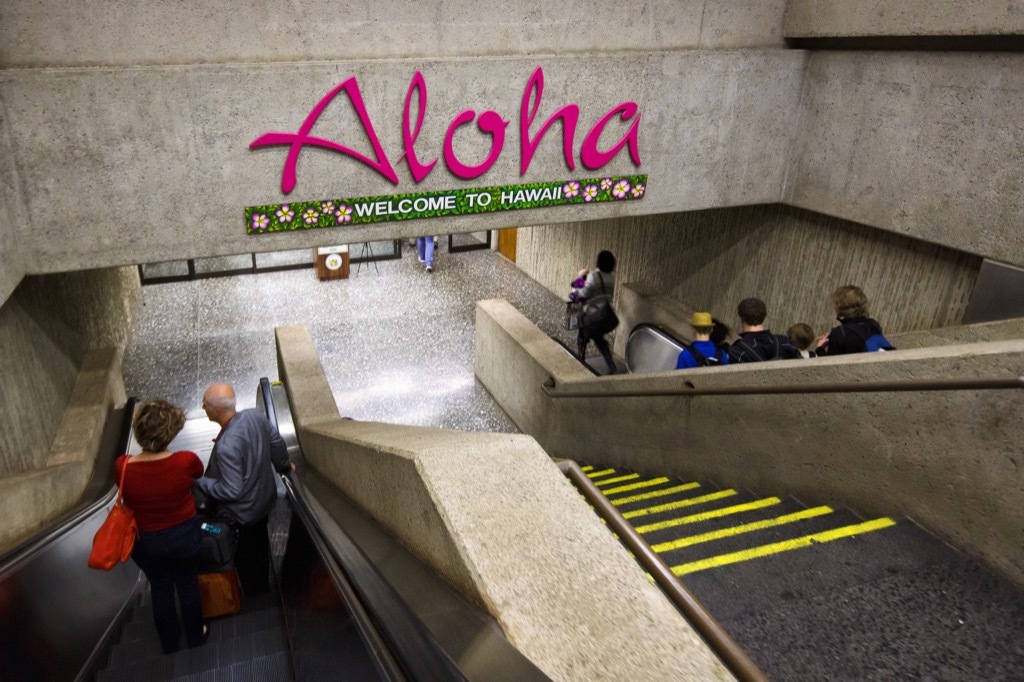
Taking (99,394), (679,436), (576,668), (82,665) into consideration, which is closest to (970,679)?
(576,668)

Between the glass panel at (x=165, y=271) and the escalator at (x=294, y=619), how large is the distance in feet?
26.4

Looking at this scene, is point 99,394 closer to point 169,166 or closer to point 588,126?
point 169,166

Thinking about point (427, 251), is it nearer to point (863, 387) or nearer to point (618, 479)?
point (618, 479)

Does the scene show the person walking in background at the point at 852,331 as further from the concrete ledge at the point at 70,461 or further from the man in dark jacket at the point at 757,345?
the concrete ledge at the point at 70,461

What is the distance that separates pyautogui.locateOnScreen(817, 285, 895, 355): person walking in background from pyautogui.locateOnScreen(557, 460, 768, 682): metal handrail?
265 cm

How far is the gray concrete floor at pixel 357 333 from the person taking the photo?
7957 millimetres

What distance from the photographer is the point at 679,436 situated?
4668 millimetres

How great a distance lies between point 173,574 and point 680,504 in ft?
8.88

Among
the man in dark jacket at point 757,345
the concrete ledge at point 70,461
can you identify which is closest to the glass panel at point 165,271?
the concrete ledge at point 70,461

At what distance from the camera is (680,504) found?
3875 millimetres

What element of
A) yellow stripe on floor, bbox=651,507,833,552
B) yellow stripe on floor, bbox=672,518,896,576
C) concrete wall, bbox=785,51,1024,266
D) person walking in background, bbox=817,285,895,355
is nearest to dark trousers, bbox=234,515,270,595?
yellow stripe on floor, bbox=651,507,833,552

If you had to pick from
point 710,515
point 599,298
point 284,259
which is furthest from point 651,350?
point 284,259

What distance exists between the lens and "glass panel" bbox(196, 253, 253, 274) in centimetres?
1195

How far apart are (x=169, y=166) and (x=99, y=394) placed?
2703 mm
